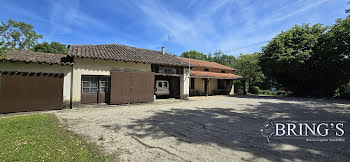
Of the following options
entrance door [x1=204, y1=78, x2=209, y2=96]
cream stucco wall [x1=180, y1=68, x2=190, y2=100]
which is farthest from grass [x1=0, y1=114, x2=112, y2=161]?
entrance door [x1=204, y1=78, x2=209, y2=96]

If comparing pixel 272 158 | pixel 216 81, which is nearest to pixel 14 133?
pixel 272 158

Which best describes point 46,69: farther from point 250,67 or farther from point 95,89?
point 250,67

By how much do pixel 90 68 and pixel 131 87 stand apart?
9.33 feet

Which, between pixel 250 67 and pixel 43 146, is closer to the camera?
pixel 43 146

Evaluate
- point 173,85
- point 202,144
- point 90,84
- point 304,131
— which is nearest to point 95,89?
point 90,84

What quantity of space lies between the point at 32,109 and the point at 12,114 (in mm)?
702

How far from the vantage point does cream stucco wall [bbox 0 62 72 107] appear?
7.05m

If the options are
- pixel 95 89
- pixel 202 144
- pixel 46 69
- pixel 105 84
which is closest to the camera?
pixel 202 144

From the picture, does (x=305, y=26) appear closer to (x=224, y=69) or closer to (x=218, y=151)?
(x=224, y=69)

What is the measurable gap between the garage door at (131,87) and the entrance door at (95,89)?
1.79 feet

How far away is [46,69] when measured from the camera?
7863mm

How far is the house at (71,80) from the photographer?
7.08 meters

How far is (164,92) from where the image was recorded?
48.8ft

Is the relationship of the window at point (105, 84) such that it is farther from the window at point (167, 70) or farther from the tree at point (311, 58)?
the tree at point (311, 58)
